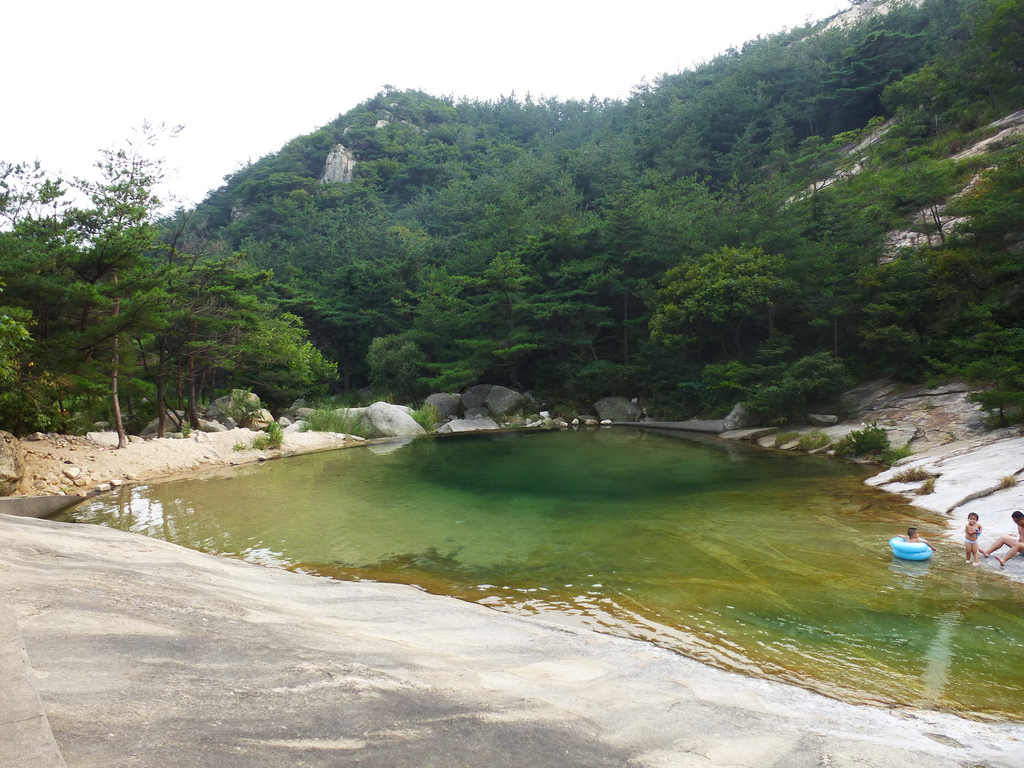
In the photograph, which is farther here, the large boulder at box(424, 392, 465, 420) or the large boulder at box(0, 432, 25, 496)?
the large boulder at box(424, 392, 465, 420)

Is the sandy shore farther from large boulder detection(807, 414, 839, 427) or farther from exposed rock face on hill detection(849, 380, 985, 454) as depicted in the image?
exposed rock face on hill detection(849, 380, 985, 454)

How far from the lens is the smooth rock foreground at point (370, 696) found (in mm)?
2289

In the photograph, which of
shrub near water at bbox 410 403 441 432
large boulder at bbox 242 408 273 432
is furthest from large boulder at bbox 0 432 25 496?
shrub near water at bbox 410 403 441 432

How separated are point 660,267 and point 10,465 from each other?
82.3 feet

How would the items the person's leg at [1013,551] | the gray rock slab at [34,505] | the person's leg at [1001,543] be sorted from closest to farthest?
the person's leg at [1013,551], the person's leg at [1001,543], the gray rock slab at [34,505]

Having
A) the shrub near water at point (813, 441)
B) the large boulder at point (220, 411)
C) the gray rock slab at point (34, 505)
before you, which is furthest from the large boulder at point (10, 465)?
the shrub near water at point (813, 441)

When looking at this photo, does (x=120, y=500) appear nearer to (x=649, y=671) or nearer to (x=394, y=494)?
(x=394, y=494)

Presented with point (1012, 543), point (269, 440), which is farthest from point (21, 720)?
point (269, 440)

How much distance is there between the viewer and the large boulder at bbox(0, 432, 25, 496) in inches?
420

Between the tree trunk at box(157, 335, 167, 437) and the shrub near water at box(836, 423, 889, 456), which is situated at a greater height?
the tree trunk at box(157, 335, 167, 437)

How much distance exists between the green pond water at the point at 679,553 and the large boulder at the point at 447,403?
12679 millimetres

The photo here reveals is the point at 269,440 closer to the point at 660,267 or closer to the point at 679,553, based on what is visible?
the point at 679,553

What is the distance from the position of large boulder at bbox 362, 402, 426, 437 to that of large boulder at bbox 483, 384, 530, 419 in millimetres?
4387

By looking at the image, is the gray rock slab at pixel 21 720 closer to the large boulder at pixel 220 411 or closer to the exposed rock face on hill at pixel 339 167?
the large boulder at pixel 220 411
